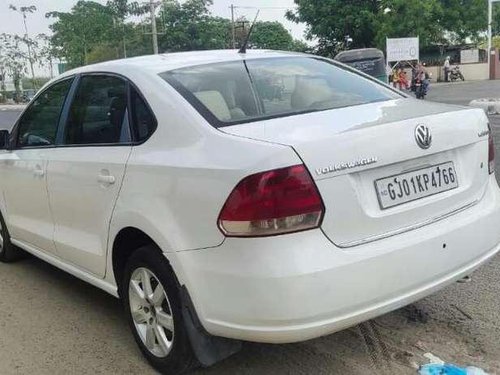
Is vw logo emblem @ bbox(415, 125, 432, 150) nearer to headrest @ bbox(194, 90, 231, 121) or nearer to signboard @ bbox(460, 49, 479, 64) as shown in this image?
headrest @ bbox(194, 90, 231, 121)

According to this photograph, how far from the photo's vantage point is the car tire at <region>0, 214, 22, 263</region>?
507cm

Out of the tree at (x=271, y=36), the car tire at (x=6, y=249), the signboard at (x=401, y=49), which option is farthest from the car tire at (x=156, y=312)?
the tree at (x=271, y=36)

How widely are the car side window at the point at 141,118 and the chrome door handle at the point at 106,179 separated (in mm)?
244

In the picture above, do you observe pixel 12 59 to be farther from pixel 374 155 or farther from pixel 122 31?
pixel 374 155

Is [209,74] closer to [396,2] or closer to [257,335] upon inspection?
[257,335]

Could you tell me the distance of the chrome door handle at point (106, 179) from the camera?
10.6 feet

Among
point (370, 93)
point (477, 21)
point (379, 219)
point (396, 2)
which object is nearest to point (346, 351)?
point (379, 219)

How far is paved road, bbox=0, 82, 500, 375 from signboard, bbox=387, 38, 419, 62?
2968cm

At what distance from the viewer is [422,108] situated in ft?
10.4

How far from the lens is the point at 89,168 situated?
348 centimetres

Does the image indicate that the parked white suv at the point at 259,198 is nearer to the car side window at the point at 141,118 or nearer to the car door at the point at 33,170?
the car side window at the point at 141,118

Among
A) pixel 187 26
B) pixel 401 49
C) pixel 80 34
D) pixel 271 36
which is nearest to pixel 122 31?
pixel 80 34

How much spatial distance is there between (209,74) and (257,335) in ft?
4.97

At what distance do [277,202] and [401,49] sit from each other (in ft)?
106
